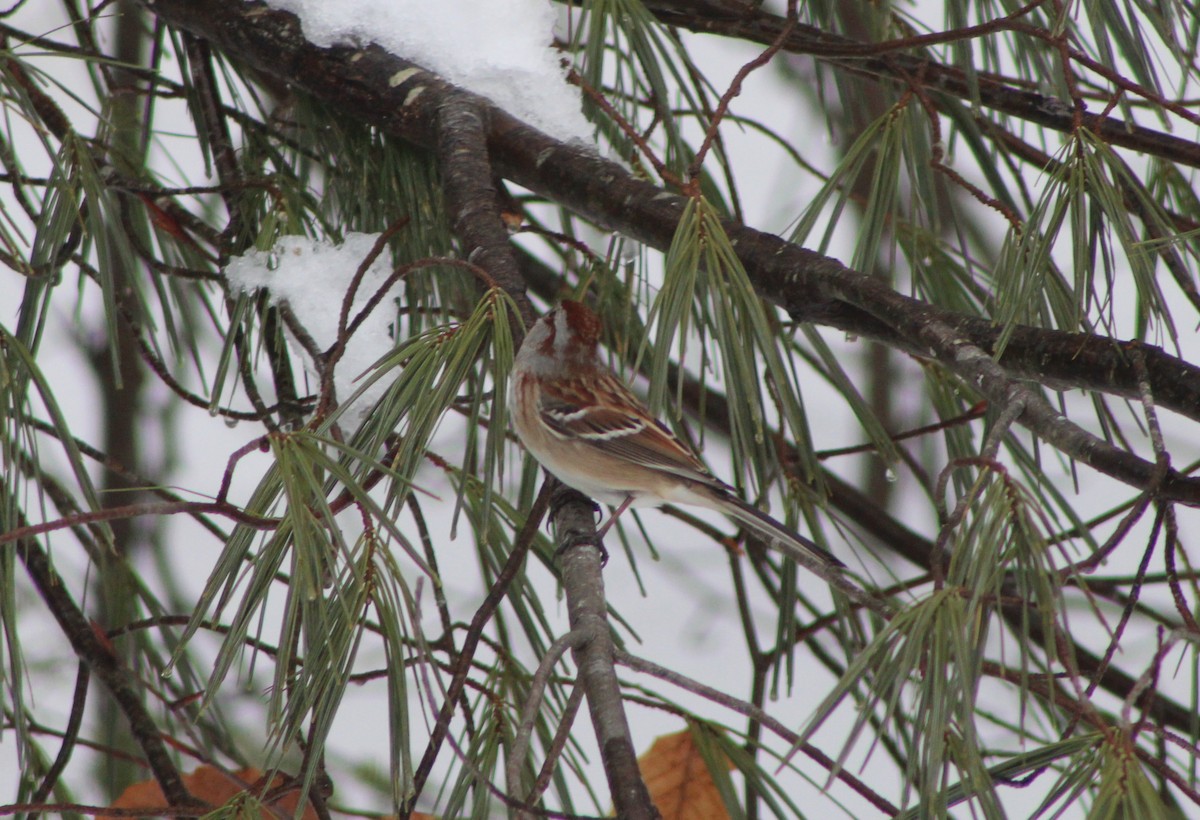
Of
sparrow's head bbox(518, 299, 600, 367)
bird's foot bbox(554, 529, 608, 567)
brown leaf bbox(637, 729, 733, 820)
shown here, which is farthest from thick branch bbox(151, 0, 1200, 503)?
brown leaf bbox(637, 729, 733, 820)

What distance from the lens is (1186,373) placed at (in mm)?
1036

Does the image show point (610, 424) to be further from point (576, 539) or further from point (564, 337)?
point (576, 539)

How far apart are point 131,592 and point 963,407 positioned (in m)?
1.32

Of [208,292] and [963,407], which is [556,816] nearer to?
[963,407]

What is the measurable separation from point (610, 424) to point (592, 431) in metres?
0.07

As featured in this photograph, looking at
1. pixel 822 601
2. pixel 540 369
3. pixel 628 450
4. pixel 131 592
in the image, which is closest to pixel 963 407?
pixel 628 450

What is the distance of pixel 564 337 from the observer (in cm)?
180

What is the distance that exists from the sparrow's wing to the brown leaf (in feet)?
1.44

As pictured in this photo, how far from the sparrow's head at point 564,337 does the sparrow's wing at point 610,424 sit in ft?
0.29

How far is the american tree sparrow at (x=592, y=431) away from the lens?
1.75m

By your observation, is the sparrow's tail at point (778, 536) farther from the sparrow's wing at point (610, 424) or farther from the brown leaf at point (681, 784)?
the brown leaf at point (681, 784)

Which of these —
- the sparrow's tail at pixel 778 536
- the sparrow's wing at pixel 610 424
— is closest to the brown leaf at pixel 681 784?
the sparrow's tail at pixel 778 536

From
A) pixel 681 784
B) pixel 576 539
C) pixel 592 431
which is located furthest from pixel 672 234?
pixel 681 784

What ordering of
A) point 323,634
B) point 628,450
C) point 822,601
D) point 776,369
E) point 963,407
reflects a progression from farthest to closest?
point 822,601
point 628,450
point 963,407
point 776,369
point 323,634
